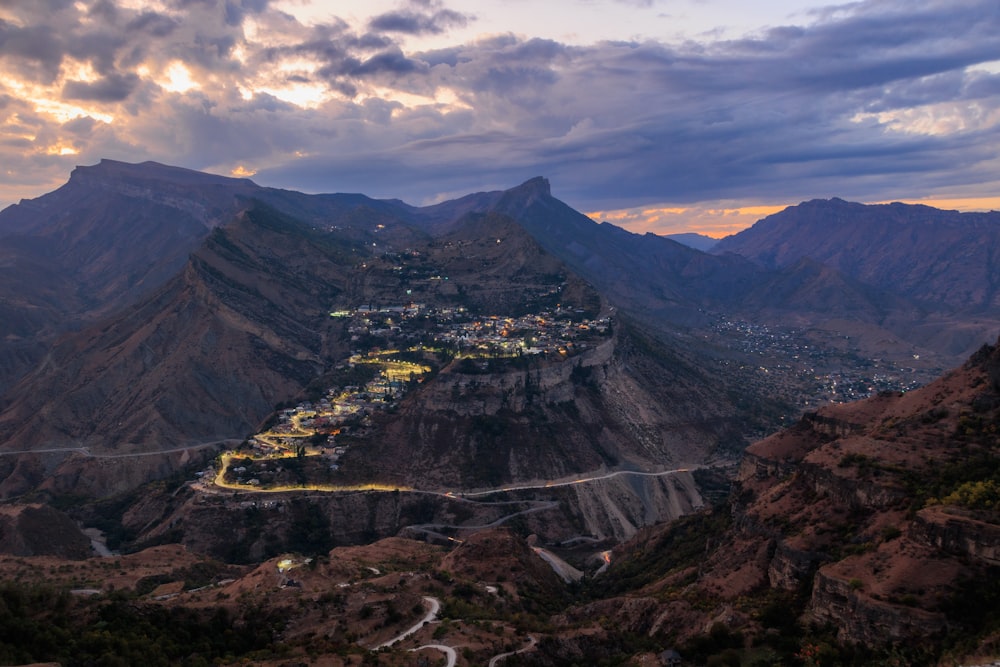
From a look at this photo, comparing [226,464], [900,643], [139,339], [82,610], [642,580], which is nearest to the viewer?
[900,643]

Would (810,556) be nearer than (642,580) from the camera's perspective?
Yes

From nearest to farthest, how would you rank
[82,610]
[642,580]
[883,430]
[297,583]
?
1. [82,610]
2. [883,430]
3. [297,583]
4. [642,580]

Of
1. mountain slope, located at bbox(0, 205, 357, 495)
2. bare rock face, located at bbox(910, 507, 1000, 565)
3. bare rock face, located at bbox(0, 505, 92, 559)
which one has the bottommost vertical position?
bare rock face, located at bbox(0, 505, 92, 559)

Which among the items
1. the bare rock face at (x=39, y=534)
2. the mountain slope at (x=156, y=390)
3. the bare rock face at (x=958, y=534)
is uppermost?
the bare rock face at (x=958, y=534)

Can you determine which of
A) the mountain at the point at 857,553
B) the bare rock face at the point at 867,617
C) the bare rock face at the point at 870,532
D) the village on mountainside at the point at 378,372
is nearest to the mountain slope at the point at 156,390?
the village on mountainside at the point at 378,372

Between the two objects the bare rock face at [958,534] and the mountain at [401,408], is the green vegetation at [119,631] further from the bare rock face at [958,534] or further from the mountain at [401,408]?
the mountain at [401,408]

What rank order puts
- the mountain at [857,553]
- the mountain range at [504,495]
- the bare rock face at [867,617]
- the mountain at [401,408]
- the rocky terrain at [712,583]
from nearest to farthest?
1. the bare rock face at [867,617]
2. the mountain at [857,553]
3. the rocky terrain at [712,583]
4. the mountain range at [504,495]
5. the mountain at [401,408]

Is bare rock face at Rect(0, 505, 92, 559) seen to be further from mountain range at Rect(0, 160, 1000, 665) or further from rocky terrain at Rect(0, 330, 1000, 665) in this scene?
rocky terrain at Rect(0, 330, 1000, 665)

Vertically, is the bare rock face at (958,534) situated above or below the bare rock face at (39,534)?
above

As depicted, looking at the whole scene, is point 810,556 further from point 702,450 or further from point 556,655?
point 702,450

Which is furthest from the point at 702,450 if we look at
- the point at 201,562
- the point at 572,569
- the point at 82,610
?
the point at 82,610

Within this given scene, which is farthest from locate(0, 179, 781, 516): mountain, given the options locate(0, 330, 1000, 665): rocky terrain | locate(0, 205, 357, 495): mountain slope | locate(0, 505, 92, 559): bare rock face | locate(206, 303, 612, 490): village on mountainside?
locate(0, 330, 1000, 665): rocky terrain
